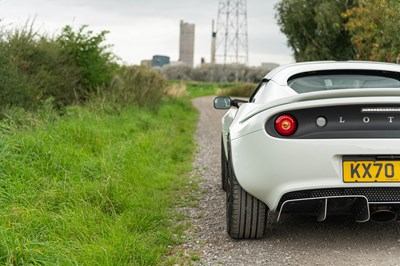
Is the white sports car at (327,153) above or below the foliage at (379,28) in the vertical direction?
below

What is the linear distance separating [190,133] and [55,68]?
12.0ft

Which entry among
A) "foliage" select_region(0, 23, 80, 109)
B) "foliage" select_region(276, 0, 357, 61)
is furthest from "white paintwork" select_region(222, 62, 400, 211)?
"foliage" select_region(276, 0, 357, 61)

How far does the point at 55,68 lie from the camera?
42.6 feet

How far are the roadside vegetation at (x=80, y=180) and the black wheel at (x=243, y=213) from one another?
0.49 metres

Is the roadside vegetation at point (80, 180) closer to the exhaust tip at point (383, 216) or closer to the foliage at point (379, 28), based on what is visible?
the exhaust tip at point (383, 216)

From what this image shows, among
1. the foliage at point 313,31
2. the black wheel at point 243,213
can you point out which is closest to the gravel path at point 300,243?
the black wheel at point 243,213

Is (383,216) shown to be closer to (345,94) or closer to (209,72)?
(345,94)

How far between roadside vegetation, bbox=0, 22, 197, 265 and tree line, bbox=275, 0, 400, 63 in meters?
5.72

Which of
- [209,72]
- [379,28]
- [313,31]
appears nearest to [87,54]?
[379,28]

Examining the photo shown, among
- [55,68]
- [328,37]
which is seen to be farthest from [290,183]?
[328,37]

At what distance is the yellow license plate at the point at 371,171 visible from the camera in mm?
3494

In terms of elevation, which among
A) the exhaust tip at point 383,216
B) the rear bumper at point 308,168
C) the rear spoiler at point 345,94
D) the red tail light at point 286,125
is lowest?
the exhaust tip at point 383,216

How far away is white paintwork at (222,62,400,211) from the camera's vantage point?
347 centimetres

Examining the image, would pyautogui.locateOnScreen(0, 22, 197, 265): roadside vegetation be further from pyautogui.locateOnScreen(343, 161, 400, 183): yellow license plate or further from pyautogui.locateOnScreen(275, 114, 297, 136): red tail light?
pyautogui.locateOnScreen(343, 161, 400, 183): yellow license plate
